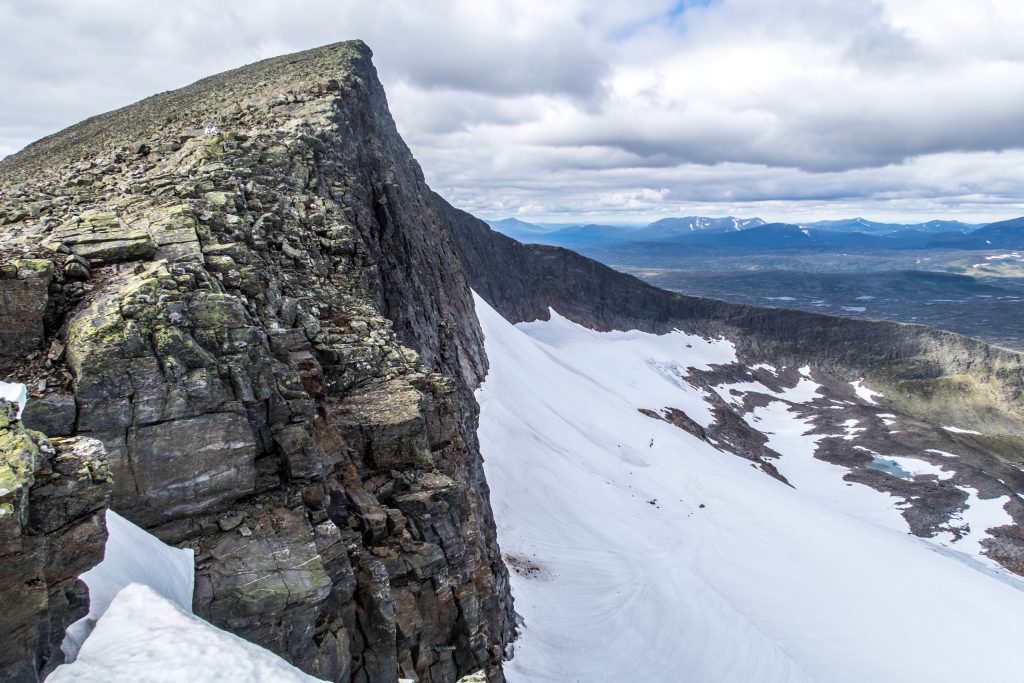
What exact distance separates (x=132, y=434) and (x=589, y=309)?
110998 millimetres

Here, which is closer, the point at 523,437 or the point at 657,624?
the point at 657,624

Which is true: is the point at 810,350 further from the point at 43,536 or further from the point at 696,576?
the point at 43,536

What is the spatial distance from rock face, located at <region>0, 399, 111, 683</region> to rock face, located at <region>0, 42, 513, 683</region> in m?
1.60

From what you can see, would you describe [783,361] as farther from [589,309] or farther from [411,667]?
[411,667]

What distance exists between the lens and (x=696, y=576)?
103ft

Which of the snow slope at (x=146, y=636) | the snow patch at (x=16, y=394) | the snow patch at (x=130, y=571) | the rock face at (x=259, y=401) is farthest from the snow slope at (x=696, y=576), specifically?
the snow patch at (x=16, y=394)

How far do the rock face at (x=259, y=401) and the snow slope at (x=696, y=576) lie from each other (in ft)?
24.2

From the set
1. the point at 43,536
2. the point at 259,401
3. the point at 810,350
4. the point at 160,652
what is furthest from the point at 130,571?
the point at 810,350

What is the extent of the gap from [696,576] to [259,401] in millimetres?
27783

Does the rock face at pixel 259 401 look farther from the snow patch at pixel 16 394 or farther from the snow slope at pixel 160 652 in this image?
the snow slope at pixel 160 652

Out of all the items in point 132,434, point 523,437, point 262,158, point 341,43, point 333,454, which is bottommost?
point 523,437

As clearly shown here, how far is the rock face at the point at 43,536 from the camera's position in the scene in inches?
259

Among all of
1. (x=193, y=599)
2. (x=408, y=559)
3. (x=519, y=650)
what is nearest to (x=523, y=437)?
(x=519, y=650)

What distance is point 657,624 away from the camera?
1054 inches
